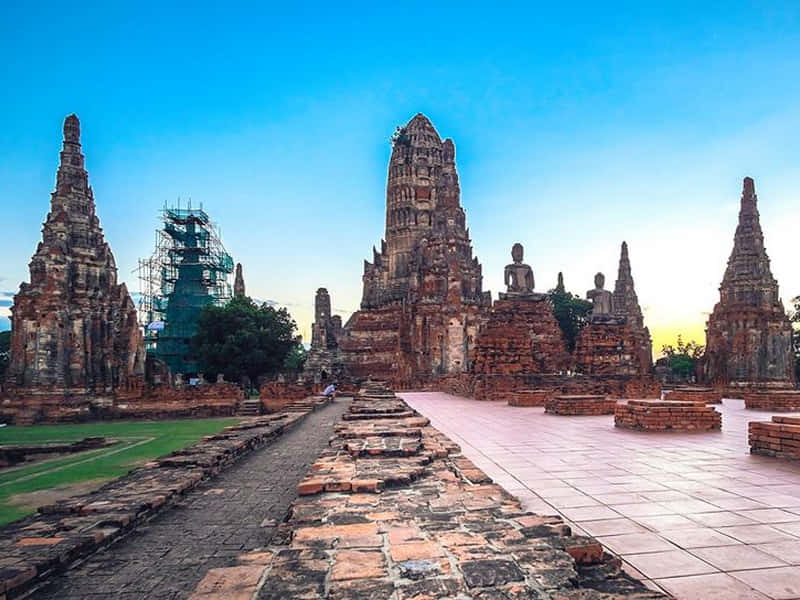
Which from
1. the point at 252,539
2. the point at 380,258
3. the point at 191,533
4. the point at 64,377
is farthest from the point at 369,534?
the point at 380,258

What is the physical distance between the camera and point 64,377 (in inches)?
965

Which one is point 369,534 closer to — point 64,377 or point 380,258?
point 64,377

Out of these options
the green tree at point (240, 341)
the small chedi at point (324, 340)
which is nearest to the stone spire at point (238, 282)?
the small chedi at point (324, 340)

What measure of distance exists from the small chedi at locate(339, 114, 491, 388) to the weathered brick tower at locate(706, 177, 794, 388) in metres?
12.0

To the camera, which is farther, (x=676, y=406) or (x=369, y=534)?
(x=676, y=406)

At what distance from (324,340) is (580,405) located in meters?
37.6

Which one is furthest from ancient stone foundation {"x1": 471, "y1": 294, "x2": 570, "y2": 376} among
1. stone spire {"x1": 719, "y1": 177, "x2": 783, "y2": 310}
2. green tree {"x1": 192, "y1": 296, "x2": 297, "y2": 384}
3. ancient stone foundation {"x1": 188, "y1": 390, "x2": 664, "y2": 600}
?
green tree {"x1": 192, "y1": 296, "x2": 297, "y2": 384}

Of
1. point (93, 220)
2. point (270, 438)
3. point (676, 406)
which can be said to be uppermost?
point (93, 220)

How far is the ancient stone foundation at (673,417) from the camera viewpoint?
8.45m

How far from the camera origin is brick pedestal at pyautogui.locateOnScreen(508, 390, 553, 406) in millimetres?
14070

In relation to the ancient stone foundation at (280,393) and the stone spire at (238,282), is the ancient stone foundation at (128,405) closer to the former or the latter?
the ancient stone foundation at (280,393)

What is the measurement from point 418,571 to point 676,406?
7.43 metres

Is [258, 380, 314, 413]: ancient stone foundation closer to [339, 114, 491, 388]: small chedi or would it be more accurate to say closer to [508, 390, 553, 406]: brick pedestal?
[339, 114, 491, 388]: small chedi

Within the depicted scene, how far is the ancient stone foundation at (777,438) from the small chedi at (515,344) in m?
8.43
